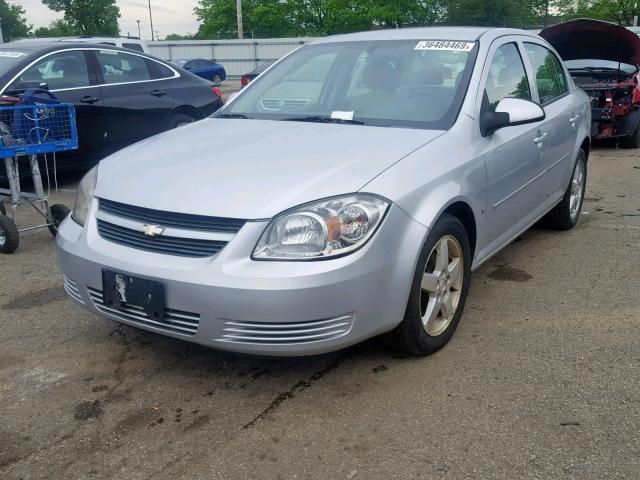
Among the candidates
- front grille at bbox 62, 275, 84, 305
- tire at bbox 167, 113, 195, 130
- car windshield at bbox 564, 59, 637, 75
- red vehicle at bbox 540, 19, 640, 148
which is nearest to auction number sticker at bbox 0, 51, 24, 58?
tire at bbox 167, 113, 195, 130

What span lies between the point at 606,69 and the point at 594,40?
94 cm

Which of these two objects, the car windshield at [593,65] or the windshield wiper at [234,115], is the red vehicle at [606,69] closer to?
the car windshield at [593,65]

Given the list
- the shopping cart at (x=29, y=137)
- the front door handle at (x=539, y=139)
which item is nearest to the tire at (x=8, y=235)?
the shopping cart at (x=29, y=137)

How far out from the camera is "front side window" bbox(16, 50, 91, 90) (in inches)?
266

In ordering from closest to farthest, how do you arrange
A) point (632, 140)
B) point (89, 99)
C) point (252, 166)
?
A: point (252, 166)
point (89, 99)
point (632, 140)

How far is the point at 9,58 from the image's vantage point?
22.2ft

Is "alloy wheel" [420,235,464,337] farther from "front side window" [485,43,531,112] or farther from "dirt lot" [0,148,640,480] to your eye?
"front side window" [485,43,531,112]

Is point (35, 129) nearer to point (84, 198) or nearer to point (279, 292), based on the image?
point (84, 198)

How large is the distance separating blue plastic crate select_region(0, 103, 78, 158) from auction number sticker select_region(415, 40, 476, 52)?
9.21 ft

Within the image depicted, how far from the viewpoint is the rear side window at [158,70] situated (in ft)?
26.4

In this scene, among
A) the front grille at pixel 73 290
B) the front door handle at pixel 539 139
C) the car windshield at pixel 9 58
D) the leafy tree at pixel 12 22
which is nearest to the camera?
the front grille at pixel 73 290

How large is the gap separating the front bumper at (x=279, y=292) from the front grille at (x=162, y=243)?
0.03 metres

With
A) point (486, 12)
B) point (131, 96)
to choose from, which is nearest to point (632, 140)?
point (131, 96)

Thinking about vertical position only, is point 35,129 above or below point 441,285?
above
